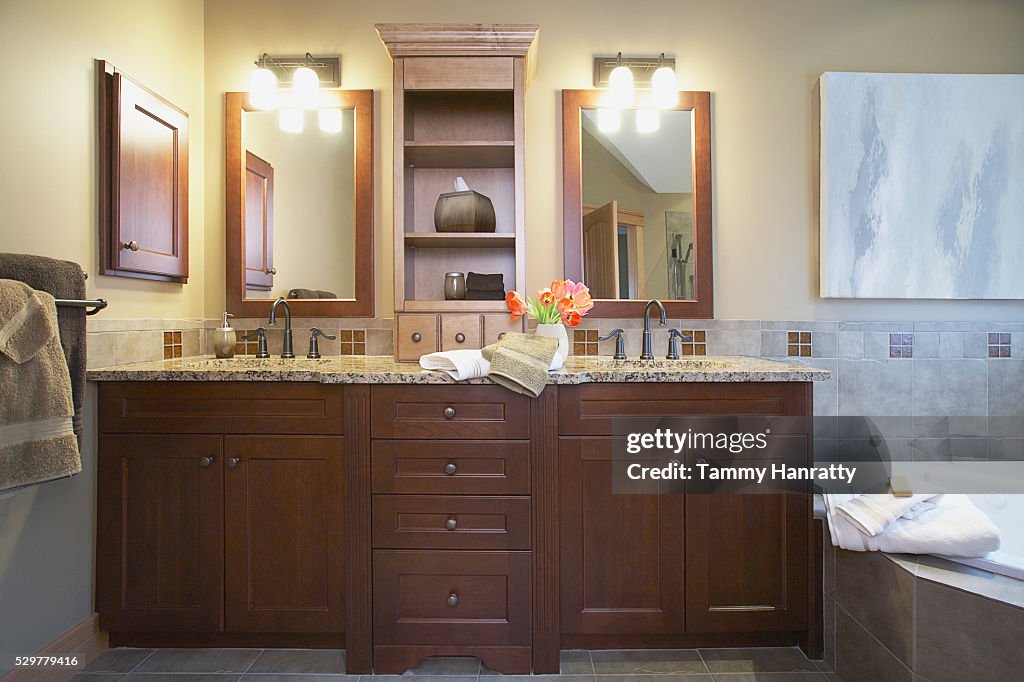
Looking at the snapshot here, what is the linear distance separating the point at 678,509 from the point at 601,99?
1.61 m

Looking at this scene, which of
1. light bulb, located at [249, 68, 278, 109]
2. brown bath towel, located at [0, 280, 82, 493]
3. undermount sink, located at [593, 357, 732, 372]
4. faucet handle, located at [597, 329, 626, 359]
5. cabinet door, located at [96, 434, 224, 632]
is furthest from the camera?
light bulb, located at [249, 68, 278, 109]

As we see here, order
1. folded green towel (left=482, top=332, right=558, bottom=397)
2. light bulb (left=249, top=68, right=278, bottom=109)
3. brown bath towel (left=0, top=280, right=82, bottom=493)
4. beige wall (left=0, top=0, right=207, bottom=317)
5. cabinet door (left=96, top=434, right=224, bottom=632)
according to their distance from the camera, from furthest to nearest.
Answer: light bulb (left=249, top=68, right=278, bottom=109), cabinet door (left=96, top=434, right=224, bottom=632), folded green towel (left=482, top=332, right=558, bottom=397), beige wall (left=0, top=0, right=207, bottom=317), brown bath towel (left=0, top=280, right=82, bottom=493)

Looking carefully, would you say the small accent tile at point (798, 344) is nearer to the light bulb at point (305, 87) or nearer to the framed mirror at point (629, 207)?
the framed mirror at point (629, 207)

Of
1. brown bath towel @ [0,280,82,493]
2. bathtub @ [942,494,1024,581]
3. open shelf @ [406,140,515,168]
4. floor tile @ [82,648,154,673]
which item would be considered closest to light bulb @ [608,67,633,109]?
open shelf @ [406,140,515,168]

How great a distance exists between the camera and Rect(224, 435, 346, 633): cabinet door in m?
1.82

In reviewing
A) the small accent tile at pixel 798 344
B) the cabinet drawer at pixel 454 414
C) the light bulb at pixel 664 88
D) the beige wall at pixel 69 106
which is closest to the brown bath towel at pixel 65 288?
the beige wall at pixel 69 106

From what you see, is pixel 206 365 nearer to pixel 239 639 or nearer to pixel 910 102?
pixel 239 639

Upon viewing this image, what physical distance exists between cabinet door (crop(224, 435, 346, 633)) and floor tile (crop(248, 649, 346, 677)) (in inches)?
4.4

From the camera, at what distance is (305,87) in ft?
7.82

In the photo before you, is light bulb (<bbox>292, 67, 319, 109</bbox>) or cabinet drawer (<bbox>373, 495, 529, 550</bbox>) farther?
light bulb (<bbox>292, 67, 319, 109</bbox>)

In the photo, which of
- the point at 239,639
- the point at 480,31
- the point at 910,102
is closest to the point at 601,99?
the point at 480,31

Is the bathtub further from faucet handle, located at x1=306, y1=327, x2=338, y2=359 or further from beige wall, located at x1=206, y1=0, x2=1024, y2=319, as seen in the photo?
faucet handle, located at x1=306, y1=327, x2=338, y2=359

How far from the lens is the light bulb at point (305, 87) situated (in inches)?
93.5

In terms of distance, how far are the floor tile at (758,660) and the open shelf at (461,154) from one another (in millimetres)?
1870
